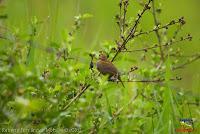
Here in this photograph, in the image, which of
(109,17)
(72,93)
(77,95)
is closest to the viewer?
(77,95)

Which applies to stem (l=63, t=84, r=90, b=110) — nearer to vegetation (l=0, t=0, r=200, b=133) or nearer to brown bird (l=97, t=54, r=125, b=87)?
vegetation (l=0, t=0, r=200, b=133)

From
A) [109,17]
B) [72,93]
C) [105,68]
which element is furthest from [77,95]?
[109,17]

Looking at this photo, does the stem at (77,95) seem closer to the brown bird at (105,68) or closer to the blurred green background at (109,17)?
the brown bird at (105,68)

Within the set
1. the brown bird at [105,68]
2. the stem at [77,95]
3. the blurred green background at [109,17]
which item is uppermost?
the blurred green background at [109,17]

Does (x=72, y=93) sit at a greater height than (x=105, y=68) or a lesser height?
lesser

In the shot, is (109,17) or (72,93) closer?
(72,93)

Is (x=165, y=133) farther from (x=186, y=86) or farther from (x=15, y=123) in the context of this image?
(x=186, y=86)

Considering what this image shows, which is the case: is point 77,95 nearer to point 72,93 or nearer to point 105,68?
point 72,93

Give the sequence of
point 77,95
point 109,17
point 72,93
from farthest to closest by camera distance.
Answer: point 109,17, point 72,93, point 77,95

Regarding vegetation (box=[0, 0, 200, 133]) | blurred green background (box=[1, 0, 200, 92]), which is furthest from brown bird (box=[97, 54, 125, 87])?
blurred green background (box=[1, 0, 200, 92])

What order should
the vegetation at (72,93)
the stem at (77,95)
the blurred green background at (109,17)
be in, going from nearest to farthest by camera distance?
the vegetation at (72,93) < the stem at (77,95) < the blurred green background at (109,17)

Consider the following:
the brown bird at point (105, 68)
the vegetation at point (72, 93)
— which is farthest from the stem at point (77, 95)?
the brown bird at point (105, 68)

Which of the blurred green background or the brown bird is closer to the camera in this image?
the brown bird

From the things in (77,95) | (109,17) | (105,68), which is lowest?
(77,95)
